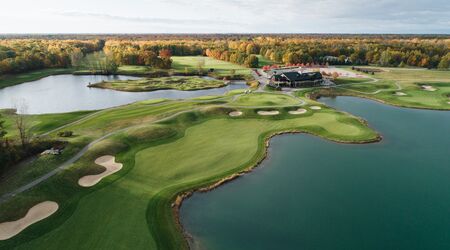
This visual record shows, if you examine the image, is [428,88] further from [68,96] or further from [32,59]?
[32,59]

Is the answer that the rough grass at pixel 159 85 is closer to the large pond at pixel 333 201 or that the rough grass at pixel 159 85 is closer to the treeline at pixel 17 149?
the treeline at pixel 17 149

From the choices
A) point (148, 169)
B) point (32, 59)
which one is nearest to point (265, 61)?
point (32, 59)

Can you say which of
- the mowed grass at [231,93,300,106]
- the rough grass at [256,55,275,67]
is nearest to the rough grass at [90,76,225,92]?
the mowed grass at [231,93,300,106]

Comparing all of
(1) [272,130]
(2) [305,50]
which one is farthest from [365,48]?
(1) [272,130]

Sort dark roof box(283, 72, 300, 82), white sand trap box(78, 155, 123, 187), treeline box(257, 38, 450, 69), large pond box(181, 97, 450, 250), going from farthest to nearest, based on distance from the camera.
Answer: treeline box(257, 38, 450, 69)
dark roof box(283, 72, 300, 82)
white sand trap box(78, 155, 123, 187)
large pond box(181, 97, 450, 250)

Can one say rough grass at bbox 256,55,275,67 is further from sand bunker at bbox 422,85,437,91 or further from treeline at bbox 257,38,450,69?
sand bunker at bbox 422,85,437,91

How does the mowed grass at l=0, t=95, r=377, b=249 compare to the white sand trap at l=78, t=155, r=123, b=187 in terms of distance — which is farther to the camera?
the white sand trap at l=78, t=155, r=123, b=187
